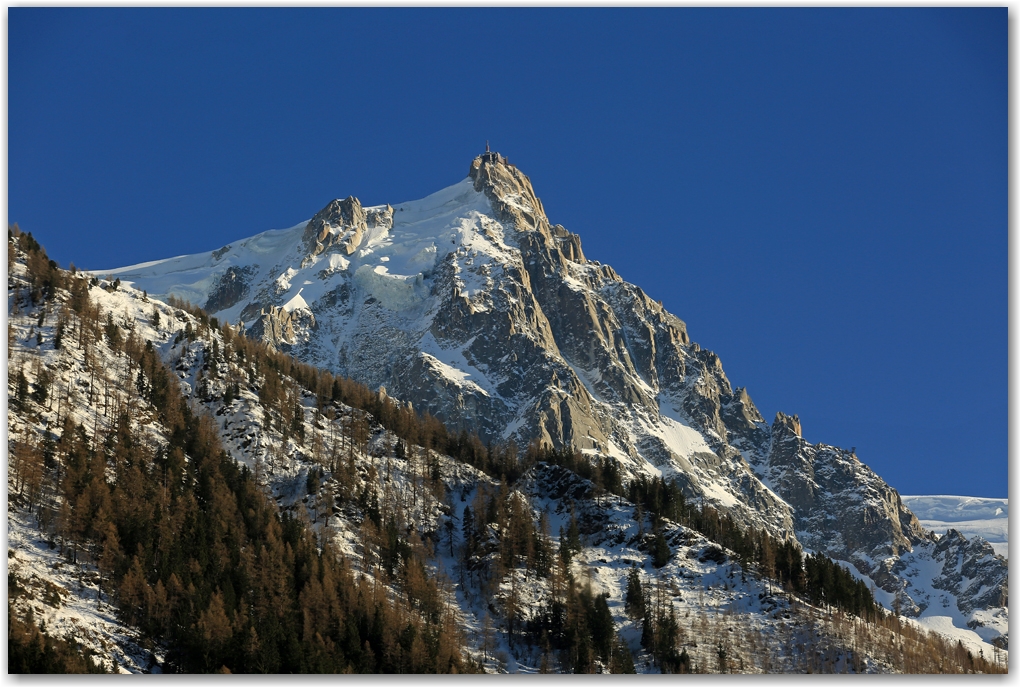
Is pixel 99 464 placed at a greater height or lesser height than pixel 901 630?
greater

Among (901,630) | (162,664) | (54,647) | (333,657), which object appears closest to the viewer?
(54,647)

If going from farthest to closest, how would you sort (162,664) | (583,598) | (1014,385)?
(583,598)
(162,664)
(1014,385)

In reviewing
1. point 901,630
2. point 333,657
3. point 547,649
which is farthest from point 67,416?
Answer: point 901,630

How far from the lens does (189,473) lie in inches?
6816

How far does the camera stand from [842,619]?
544ft

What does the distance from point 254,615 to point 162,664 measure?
55.6 ft

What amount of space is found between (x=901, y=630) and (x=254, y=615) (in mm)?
104220

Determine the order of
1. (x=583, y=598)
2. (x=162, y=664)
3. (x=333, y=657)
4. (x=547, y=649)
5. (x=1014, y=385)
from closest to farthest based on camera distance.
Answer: (x=1014, y=385) < (x=162, y=664) < (x=333, y=657) < (x=547, y=649) < (x=583, y=598)

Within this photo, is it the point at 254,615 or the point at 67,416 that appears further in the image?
the point at 67,416

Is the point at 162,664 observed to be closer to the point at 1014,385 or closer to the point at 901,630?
the point at 1014,385

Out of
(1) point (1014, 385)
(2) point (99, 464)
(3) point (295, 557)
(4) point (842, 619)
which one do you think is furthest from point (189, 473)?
(1) point (1014, 385)

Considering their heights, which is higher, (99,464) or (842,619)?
(99,464)

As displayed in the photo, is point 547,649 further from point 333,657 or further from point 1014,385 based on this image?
point 1014,385

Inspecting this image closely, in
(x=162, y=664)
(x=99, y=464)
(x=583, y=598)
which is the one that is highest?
(x=99, y=464)
